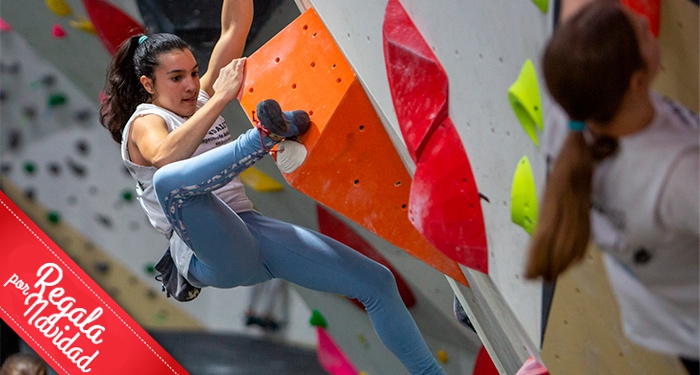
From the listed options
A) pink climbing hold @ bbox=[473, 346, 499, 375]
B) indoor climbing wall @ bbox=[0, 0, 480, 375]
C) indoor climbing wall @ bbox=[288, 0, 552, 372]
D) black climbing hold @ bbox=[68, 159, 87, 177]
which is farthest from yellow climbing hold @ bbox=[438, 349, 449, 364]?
black climbing hold @ bbox=[68, 159, 87, 177]

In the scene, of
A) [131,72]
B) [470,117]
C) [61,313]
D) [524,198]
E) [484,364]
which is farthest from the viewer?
[61,313]

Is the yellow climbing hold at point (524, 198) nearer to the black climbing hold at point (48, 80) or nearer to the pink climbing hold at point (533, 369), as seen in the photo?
the pink climbing hold at point (533, 369)

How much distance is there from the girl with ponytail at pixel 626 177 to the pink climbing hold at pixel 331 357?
2.51 metres

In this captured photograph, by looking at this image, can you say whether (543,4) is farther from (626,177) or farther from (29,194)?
(29,194)

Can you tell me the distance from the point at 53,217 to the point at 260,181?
1010 millimetres

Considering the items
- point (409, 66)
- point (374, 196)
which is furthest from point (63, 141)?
point (409, 66)

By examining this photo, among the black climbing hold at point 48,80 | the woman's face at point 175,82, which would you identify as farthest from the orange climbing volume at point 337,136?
the black climbing hold at point 48,80

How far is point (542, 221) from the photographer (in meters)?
0.85

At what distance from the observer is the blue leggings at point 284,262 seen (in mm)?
1759

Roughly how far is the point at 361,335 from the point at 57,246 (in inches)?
51.7

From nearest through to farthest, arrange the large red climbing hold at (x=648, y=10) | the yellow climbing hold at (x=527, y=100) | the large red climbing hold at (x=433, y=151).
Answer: the large red climbing hold at (x=648, y=10) < the yellow climbing hold at (x=527, y=100) < the large red climbing hold at (x=433, y=151)

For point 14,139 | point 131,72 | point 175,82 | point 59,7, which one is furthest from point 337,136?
point 14,139

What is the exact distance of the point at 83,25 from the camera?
10.1ft

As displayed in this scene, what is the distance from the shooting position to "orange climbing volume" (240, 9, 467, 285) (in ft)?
5.76
